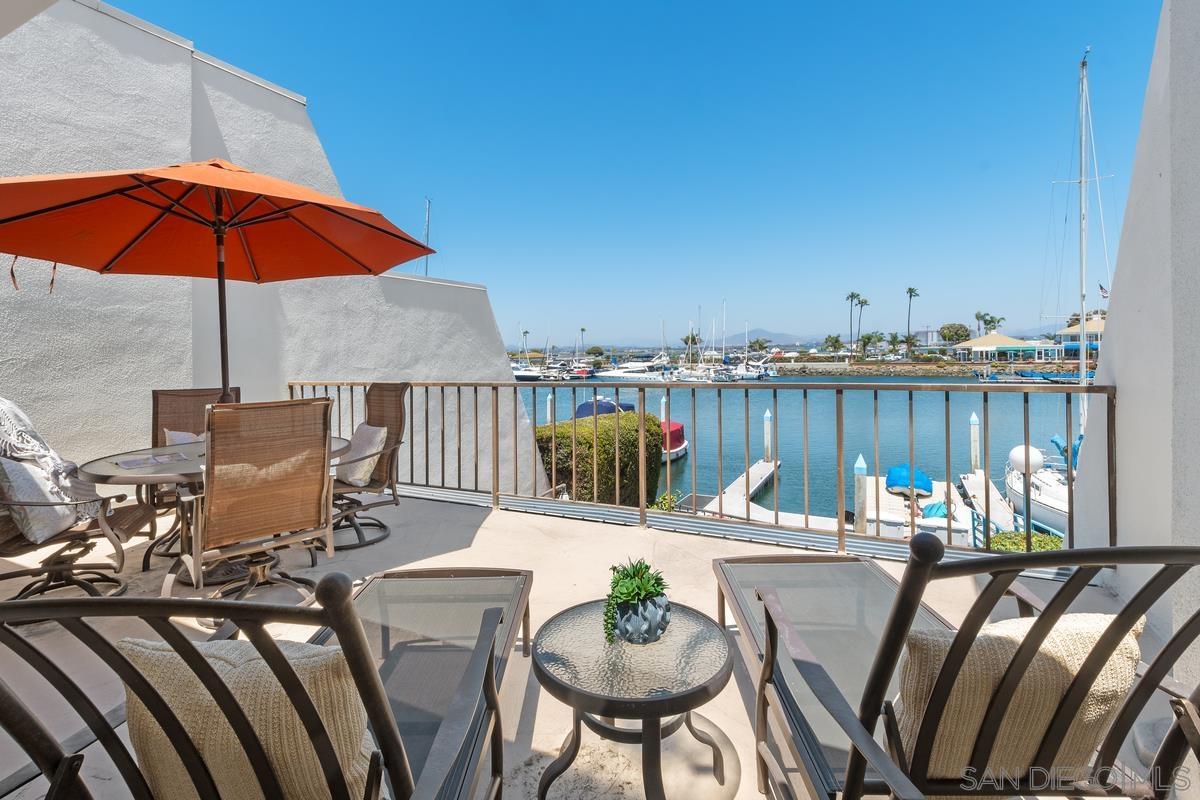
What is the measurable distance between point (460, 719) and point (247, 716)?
334 mm

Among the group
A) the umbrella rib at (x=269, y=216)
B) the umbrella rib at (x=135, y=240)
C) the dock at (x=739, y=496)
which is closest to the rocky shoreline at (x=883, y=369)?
the dock at (x=739, y=496)

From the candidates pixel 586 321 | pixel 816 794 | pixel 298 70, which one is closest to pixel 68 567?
pixel 816 794

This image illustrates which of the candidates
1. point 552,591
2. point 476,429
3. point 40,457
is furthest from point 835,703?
point 40,457

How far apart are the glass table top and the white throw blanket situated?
235 centimetres

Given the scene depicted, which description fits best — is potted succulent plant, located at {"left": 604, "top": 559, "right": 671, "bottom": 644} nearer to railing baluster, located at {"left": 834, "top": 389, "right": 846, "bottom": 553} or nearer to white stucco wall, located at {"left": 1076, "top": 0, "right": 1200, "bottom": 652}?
white stucco wall, located at {"left": 1076, "top": 0, "right": 1200, "bottom": 652}

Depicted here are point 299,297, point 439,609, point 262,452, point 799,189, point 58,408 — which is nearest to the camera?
point 439,609

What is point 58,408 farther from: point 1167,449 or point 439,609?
point 1167,449

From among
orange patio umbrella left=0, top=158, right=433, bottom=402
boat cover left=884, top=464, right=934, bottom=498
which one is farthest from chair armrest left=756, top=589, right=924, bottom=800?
boat cover left=884, top=464, right=934, bottom=498

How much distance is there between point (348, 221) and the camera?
3258mm

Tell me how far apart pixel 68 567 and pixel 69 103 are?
407 centimetres

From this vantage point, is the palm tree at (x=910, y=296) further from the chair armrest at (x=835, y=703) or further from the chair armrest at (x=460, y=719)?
the chair armrest at (x=460, y=719)

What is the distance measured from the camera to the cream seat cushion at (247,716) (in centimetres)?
81

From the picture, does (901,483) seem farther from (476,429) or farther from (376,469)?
(376,469)

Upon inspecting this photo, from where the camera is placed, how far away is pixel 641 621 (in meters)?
1.52
